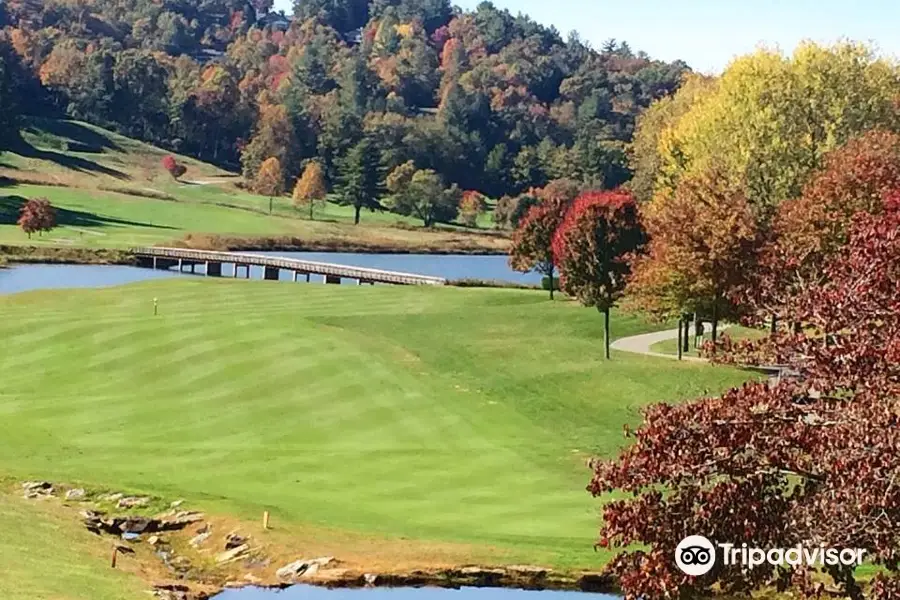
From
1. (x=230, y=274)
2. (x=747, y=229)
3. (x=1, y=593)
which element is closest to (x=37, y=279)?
(x=230, y=274)

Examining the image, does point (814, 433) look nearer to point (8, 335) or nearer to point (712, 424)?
point (712, 424)

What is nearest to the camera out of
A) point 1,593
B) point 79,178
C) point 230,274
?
point 1,593

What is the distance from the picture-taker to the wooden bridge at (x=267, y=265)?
330 feet

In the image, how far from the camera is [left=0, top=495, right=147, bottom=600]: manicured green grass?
68.2 feet

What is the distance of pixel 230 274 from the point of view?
12212cm

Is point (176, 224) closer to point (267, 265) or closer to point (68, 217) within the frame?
point (68, 217)

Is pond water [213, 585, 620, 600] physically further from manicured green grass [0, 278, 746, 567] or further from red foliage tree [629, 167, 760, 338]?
red foliage tree [629, 167, 760, 338]

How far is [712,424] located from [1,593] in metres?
11.7

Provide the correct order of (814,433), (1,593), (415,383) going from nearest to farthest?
(814,433), (1,593), (415,383)

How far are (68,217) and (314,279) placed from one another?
114 feet

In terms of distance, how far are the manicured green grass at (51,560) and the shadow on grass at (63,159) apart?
151 meters

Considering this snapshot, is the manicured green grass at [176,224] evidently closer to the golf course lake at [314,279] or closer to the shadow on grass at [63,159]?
the golf course lake at [314,279]

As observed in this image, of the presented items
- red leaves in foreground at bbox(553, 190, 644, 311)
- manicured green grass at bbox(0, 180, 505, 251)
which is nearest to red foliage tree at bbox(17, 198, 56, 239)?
manicured green grass at bbox(0, 180, 505, 251)

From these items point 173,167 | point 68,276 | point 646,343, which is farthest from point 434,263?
point 646,343
